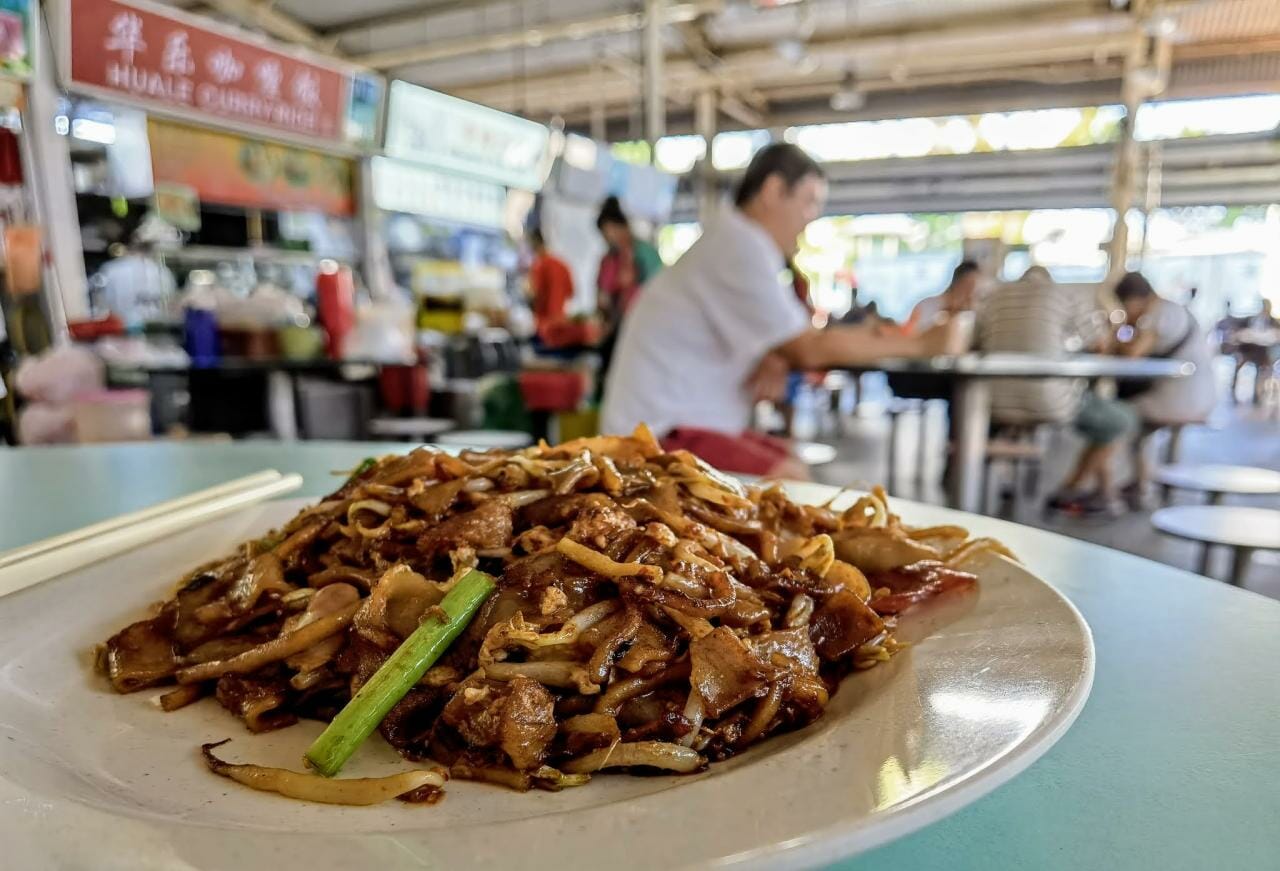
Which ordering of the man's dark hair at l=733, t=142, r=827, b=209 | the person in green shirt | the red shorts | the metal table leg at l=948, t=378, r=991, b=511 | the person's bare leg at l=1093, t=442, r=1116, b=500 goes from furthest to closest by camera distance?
the person in green shirt → the person's bare leg at l=1093, t=442, r=1116, b=500 → the metal table leg at l=948, t=378, r=991, b=511 → the man's dark hair at l=733, t=142, r=827, b=209 → the red shorts

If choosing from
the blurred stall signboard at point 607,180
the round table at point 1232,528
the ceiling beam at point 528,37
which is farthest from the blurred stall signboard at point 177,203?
the round table at point 1232,528

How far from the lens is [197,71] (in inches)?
208

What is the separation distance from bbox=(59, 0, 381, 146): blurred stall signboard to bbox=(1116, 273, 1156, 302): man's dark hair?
20.0 feet

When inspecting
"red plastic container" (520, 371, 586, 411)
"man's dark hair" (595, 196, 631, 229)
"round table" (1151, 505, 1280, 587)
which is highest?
"man's dark hair" (595, 196, 631, 229)

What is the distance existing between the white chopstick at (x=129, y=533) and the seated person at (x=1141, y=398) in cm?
596

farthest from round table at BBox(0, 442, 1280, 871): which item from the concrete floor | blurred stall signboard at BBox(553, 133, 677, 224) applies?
blurred stall signboard at BBox(553, 133, 677, 224)

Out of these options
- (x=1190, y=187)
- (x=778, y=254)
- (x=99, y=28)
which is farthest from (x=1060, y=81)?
(x=99, y=28)

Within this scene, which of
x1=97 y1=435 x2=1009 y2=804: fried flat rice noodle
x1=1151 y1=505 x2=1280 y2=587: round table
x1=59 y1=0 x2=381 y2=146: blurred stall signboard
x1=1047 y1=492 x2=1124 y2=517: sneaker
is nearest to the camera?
x1=97 y1=435 x2=1009 y2=804: fried flat rice noodle

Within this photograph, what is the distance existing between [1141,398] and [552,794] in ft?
22.2

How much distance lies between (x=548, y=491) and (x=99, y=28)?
532cm

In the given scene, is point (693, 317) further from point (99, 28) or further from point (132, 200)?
point (132, 200)

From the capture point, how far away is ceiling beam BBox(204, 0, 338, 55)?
26.4ft

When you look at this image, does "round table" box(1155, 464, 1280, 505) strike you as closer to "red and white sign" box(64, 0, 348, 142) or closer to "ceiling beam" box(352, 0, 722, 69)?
"red and white sign" box(64, 0, 348, 142)

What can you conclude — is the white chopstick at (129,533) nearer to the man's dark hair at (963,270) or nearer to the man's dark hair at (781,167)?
the man's dark hair at (781,167)
